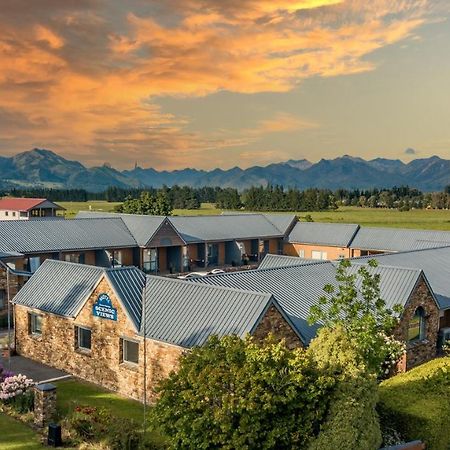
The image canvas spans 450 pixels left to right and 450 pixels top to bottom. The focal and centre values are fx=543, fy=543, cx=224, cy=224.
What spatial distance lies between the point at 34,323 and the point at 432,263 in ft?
100

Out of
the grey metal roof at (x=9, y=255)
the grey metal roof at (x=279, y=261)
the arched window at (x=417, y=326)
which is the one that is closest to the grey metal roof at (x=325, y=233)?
the grey metal roof at (x=279, y=261)

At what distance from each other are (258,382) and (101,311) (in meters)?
14.3

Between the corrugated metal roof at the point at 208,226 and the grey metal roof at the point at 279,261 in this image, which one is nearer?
the grey metal roof at the point at 279,261

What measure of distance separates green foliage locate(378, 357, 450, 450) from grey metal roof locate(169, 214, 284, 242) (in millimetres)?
49084

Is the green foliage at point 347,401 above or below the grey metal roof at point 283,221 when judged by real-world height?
below

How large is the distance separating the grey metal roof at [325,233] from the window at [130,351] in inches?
1917

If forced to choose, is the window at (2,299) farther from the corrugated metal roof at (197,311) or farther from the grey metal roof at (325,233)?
the grey metal roof at (325,233)

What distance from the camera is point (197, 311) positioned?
87.0ft

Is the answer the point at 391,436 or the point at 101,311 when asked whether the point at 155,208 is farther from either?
the point at 391,436

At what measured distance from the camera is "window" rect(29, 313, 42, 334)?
34.0m

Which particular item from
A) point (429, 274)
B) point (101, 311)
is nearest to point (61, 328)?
point (101, 311)

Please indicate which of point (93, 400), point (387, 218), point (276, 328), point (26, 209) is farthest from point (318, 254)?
point (387, 218)

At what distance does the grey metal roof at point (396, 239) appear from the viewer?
65250 millimetres

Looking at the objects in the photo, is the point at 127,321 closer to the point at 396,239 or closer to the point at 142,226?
the point at 142,226
